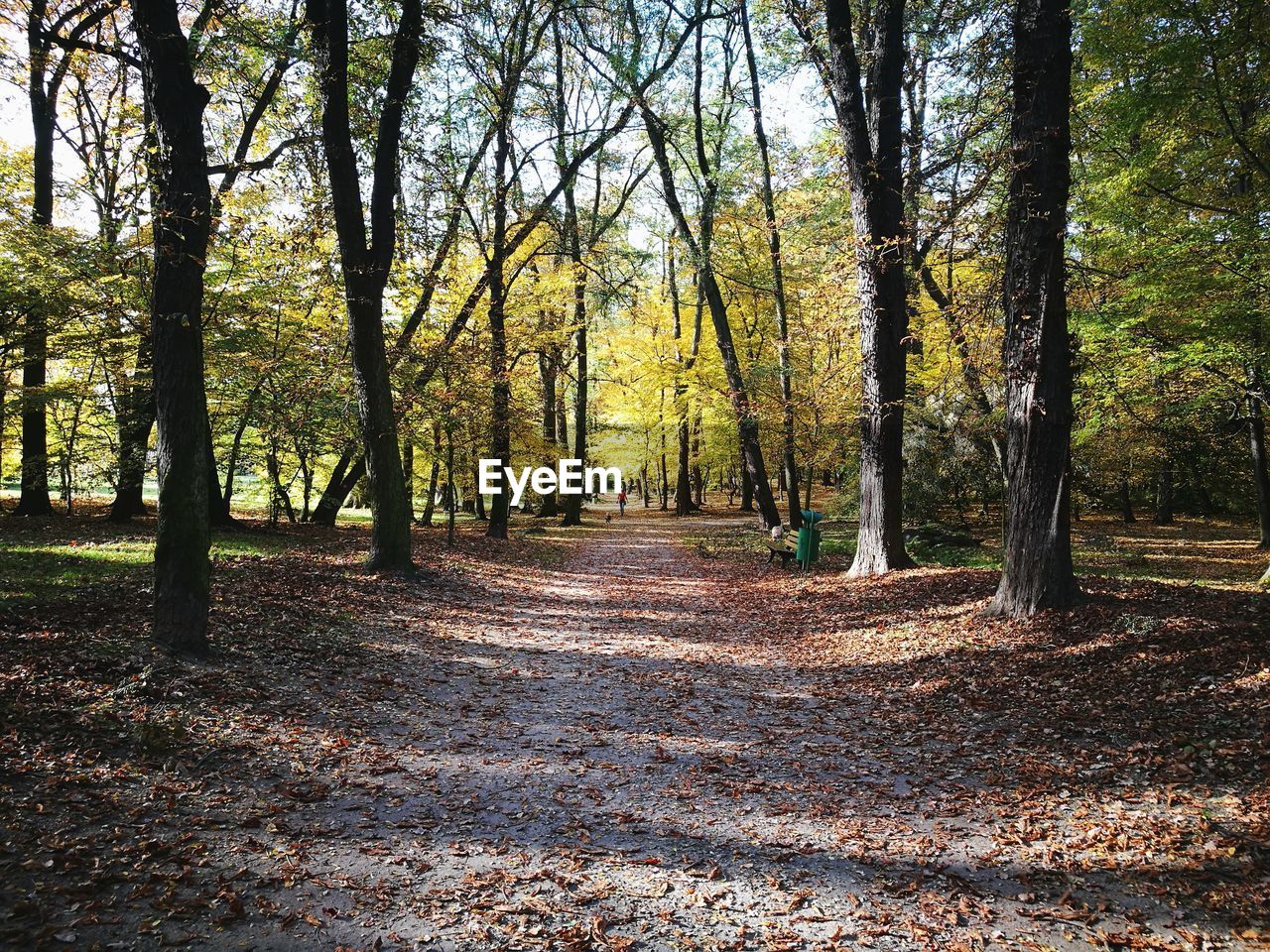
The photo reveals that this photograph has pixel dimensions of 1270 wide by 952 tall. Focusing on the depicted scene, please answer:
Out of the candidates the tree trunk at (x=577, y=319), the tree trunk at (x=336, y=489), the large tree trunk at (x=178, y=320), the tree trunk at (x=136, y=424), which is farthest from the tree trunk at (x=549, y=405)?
the large tree trunk at (x=178, y=320)

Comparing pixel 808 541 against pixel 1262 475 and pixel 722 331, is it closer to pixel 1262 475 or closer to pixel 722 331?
pixel 722 331

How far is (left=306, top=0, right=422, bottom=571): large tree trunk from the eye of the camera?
10586 mm

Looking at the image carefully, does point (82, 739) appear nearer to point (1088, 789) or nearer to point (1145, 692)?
point (1088, 789)

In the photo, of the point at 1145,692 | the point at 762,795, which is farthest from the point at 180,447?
the point at 1145,692

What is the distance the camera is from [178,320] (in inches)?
228

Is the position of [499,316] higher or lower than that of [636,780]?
higher

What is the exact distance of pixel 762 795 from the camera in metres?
4.43

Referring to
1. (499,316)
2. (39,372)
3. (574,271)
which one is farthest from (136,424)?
(574,271)

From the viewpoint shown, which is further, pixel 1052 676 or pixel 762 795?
pixel 1052 676

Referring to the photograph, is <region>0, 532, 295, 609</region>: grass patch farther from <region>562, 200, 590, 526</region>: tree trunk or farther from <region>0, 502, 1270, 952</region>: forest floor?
<region>562, 200, 590, 526</region>: tree trunk

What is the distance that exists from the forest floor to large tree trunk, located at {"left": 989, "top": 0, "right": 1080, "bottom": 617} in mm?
627

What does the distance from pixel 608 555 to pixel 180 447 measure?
491 inches

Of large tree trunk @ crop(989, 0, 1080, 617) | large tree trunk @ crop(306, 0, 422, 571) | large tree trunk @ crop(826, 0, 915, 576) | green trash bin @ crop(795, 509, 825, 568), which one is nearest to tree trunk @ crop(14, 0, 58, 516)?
large tree trunk @ crop(306, 0, 422, 571)

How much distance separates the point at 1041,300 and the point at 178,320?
8393mm
